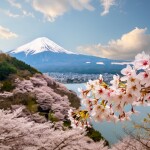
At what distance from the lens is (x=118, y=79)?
1.63m

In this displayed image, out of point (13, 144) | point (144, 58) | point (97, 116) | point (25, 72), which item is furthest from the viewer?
point (25, 72)

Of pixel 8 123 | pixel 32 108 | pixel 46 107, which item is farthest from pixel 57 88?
pixel 8 123

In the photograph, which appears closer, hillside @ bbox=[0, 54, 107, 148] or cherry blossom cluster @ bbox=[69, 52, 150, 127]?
cherry blossom cluster @ bbox=[69, 52, 150, 127]

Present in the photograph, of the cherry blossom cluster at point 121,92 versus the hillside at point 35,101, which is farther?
the hillside at point 35,101

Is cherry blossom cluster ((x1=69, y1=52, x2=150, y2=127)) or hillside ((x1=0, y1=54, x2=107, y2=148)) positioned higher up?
cherry blossom cluster ((x1=69, y1=52, x2=150, y2=127))

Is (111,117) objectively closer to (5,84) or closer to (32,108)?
(32,108)

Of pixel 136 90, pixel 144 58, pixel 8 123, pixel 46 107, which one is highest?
pixel 144 58

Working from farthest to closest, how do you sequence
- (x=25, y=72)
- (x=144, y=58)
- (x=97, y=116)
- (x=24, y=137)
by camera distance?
(x=25, y=72) < (x=24, y=137) < (x=97, y=116) < (x=144, y=58)

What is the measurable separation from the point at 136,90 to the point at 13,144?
637 cm

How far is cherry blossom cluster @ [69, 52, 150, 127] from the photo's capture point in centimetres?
137

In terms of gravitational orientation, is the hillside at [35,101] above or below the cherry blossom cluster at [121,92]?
below

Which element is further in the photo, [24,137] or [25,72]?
[25,72]

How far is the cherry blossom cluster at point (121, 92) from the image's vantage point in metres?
1.37

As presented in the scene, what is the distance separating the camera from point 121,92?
4.94 ft
